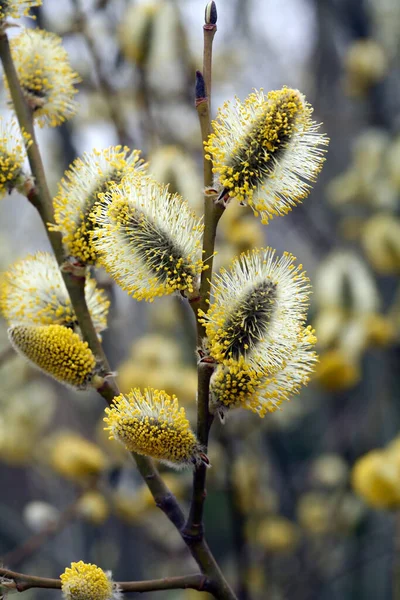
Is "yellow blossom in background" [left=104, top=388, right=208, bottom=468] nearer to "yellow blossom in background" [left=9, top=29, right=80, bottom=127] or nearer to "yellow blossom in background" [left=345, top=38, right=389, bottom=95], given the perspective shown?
"yellow blossom in background" [left=9, top=29, right=80, bottom=127]

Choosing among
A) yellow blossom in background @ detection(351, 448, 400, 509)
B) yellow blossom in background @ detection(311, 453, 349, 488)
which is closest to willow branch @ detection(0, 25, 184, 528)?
yellow blossom in background @ detection(351, 448, 400, 509)

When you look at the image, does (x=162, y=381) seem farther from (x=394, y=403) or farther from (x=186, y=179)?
(x=394, y=403)

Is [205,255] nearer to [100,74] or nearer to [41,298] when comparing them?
[41,298]

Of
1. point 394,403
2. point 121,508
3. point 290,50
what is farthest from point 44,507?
point 290,50

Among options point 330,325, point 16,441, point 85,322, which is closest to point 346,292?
point 330,325

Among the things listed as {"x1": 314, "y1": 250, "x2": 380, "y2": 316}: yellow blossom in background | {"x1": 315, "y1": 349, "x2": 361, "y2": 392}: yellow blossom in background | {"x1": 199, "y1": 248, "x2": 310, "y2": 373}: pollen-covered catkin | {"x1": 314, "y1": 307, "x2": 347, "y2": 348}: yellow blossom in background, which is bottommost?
{"x1": 199, "y1": 248, "x2": 310, "y2": 373}: pollen-covered catkin

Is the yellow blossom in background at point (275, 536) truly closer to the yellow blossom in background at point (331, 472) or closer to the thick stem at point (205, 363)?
the yellow blossom in background at point (331, 472)
